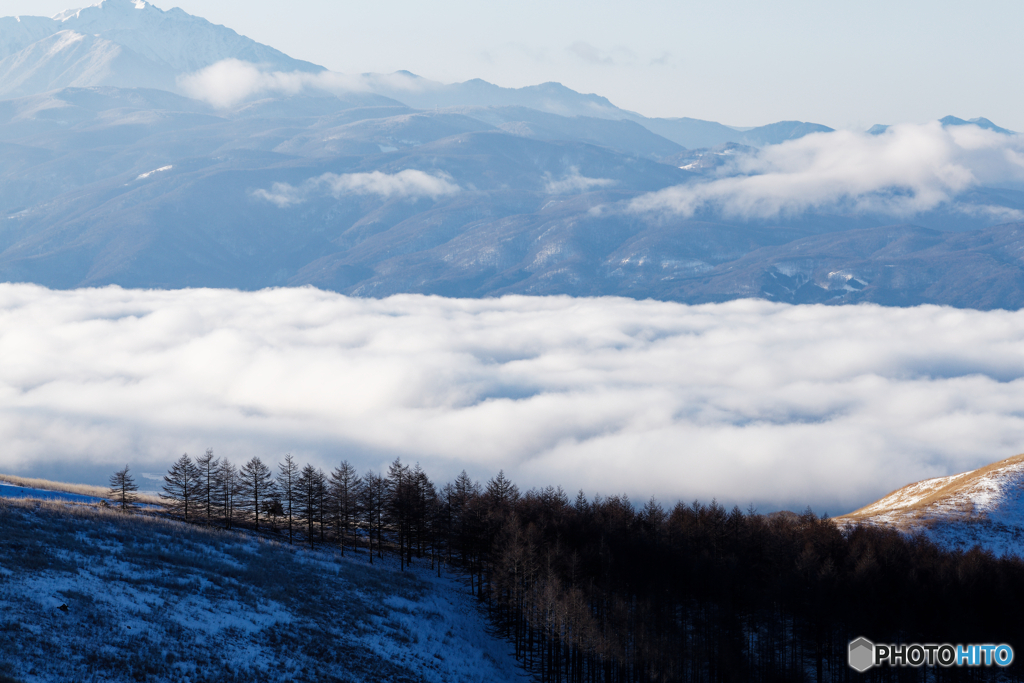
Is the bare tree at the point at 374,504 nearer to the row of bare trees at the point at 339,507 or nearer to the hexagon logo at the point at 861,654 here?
the row of bare trees at the point at 339,507

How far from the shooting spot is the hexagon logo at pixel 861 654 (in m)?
74.4

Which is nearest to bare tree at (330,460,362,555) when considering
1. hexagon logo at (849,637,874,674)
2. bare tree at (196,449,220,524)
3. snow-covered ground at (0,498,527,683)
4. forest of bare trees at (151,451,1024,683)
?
forest of bare trees at (151,451,1024,683)

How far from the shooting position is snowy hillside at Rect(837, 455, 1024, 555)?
388 ft

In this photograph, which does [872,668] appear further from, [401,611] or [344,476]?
[344,476]

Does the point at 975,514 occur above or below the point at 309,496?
below

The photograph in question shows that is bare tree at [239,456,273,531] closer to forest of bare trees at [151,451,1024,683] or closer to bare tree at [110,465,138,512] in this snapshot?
forest of bare trees at [151,451,1024,683]

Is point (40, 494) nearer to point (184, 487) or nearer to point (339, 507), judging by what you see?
point (184, 487)

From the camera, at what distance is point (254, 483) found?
339 ft

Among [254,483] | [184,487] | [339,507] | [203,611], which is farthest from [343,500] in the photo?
[203,611]

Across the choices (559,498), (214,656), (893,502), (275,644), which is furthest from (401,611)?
(893,502)

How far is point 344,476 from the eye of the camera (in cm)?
10650

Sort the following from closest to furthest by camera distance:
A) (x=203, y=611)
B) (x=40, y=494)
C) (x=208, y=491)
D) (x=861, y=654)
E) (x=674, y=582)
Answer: (x=203, y=611), (x=861, y=654), (x=674, y=582), (x=40, y=494), (x=208, y=491)

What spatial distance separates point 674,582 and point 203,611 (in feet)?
154

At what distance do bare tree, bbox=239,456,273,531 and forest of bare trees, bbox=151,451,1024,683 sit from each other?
31 centimetres
